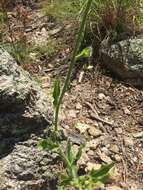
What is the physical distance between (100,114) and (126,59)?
0.54 m

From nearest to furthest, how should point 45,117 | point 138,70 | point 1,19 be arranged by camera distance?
point 45,117, point 138,70, point 1,19

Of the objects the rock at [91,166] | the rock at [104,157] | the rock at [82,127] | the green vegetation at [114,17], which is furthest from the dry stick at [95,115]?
the green vegetation at [114,17]

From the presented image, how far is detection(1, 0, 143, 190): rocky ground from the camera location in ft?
8.69

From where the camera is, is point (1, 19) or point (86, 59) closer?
point (86, 59)

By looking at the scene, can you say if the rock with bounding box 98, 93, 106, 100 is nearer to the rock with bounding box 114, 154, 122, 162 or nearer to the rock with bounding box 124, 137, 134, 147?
the rock with bounding box 124, 137, 134, 147

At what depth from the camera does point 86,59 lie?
10.9ft

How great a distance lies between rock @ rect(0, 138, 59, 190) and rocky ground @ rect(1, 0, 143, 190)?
0.04m

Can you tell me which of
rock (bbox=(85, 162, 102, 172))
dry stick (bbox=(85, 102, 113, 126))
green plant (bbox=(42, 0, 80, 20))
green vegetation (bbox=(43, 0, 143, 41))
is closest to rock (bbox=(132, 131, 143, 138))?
dry stick (bbox=(85, 102, 113, 126))

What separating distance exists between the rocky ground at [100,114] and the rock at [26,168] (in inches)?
1.6

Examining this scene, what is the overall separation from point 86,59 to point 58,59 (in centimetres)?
24

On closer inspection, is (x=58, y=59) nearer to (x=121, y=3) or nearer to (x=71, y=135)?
(x=121, y=3)

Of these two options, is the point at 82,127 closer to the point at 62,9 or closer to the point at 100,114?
the point at 100,114

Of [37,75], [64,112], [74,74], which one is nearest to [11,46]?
[37,75]

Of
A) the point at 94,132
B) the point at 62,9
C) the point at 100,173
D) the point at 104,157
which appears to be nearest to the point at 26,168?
the point at 100,173
